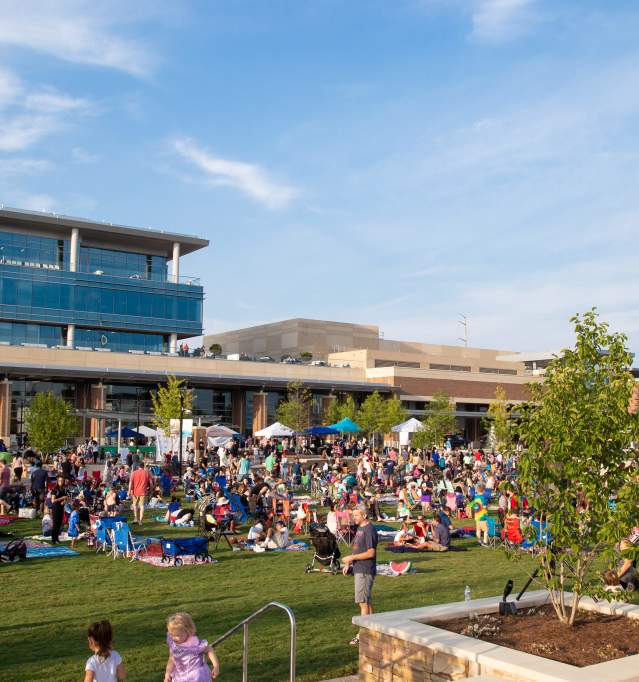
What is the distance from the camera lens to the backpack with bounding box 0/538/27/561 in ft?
52.2

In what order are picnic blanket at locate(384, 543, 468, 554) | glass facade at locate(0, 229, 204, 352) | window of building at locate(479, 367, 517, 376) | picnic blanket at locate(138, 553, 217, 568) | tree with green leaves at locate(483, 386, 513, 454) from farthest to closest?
1. window of building at locate(479, 367, 517, 376)
2. glass facade at locate(0, 229, 204, 352)
3. picnic blanket at locate(384, 543, 468, 554)
4. picnic blanket at locate(138, 553, 217, 568)
5. tree with green leaves at locate(483, 386, 513, 454)

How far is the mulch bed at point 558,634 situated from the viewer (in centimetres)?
780

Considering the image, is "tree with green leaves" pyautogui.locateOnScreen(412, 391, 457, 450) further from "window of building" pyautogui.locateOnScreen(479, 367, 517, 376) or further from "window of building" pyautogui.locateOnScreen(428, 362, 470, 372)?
"window of building" pyautogui.locateOnScreen(479, 367, 517, 376)

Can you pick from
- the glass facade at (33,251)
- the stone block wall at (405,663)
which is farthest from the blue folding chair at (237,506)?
the glass facade at (33,251)

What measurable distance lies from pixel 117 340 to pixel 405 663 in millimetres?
63889

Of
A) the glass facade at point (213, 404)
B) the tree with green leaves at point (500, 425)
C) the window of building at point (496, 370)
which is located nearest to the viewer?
the tree with green leaves at point (500, 425)

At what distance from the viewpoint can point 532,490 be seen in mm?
8867

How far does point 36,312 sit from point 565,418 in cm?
6207

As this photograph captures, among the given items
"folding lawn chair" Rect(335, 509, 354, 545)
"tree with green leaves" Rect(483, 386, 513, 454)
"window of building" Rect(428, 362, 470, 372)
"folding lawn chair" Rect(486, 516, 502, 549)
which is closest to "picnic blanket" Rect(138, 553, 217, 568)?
"folding lawn chair" Rect(335, 509, 354, 545)

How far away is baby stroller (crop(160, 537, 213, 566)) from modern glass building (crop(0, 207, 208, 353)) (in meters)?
52.7

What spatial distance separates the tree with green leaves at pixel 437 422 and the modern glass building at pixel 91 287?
22.4 m

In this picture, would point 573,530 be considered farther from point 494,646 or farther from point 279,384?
point 279,384

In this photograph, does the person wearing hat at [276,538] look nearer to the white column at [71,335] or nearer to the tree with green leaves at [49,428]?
the tree with green leaves at [49,428]

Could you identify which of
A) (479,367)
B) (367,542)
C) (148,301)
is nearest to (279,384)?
(148,301)
